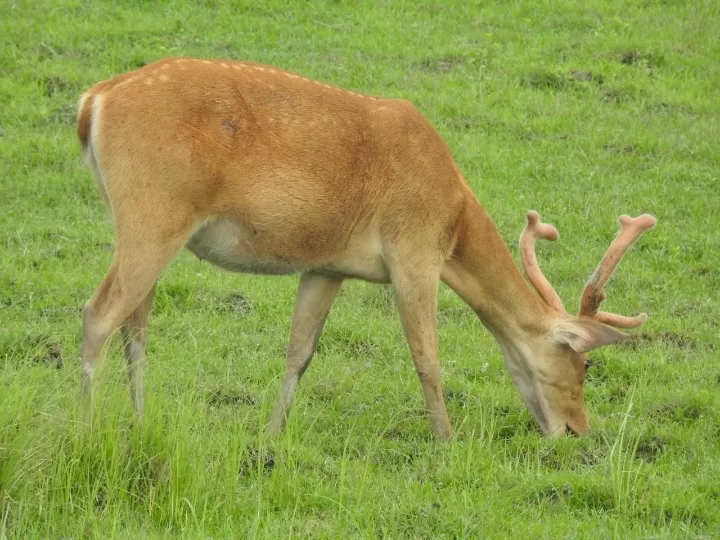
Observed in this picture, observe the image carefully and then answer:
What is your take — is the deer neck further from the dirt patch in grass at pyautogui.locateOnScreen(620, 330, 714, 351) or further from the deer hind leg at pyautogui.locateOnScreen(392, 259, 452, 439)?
the dirt patch in grass at pyautogui.locateOnScreen(620, 330, 714, 351)

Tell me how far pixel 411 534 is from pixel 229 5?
10.1m

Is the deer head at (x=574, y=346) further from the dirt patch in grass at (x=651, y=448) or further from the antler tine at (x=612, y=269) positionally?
the dirt patch in grass at (x=651, y=448)

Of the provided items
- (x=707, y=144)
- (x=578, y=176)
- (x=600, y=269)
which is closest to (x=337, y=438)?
(x=600, y=269)

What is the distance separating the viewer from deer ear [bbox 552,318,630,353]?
7500 mm

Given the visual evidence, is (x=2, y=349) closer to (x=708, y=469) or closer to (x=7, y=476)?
(x=7, y=476)

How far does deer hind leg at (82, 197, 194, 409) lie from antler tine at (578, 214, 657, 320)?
239 cm

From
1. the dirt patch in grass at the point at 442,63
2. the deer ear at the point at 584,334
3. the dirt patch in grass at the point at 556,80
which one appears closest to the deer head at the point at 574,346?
the deer ear at the point at 584,334

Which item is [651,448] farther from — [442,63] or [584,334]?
[442,63]

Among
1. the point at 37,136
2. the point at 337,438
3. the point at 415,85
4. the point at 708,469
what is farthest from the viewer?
the point at 415,85

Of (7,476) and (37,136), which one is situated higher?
(7,476)

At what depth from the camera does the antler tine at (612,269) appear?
756 cm

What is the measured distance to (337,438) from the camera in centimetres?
707

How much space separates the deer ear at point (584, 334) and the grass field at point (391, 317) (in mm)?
446

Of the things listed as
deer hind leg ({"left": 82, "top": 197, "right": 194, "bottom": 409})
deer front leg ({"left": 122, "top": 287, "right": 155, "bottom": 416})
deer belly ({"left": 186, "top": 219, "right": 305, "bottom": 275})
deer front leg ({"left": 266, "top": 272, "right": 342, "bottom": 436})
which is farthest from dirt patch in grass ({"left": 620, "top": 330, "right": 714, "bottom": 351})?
deer hind leg ({"left": 82, "top": 197, "right": 194, "bottom": 409})
